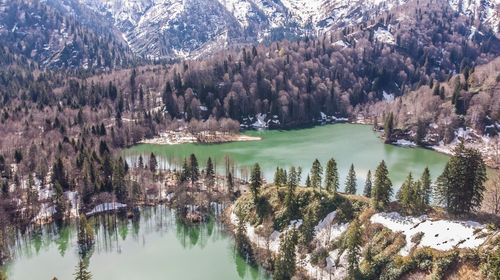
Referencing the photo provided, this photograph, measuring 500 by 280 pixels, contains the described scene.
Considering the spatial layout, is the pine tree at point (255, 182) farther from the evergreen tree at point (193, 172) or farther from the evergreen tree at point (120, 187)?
the evergreen tree at point (120, 187)

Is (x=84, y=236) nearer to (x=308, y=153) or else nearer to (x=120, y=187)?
(x=120, y=187)

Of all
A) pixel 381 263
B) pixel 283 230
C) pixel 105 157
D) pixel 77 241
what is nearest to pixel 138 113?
pixel 105 157

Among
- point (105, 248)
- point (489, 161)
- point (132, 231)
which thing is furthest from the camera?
point (489, 161)

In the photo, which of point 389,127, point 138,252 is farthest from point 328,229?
point 389,127

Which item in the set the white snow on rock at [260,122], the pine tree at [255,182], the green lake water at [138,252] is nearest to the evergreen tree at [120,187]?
the green lake water at [138,252]

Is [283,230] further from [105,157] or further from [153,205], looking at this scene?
[105,157]

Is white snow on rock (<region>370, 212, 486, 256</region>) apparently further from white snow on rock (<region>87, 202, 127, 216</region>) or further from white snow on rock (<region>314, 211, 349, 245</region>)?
white snow on rock (<region>87, 202, 127, 216</region>)
